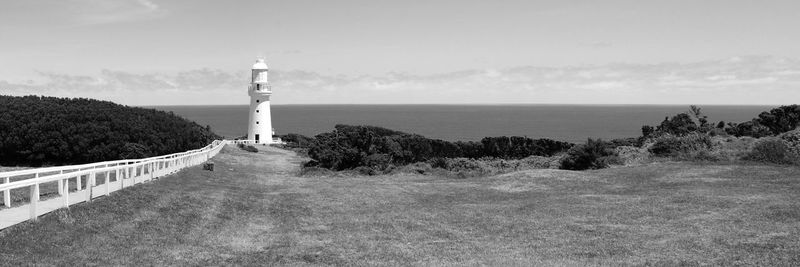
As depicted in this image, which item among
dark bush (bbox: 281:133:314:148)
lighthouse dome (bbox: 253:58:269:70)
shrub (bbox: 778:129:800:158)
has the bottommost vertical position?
dark bush (bbox: 281:133:314:148)

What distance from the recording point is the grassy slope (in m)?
12.5

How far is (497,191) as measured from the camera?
87.0 feet

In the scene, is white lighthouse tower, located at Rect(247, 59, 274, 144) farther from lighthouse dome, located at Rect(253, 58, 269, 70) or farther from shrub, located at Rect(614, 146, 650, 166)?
shrub, located at Rect(614, 146, 650, 166)

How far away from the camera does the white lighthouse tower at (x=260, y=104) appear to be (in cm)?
7688

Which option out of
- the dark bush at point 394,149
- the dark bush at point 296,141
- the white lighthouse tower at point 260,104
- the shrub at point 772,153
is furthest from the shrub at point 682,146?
the white lighthouse tower at point 260,104

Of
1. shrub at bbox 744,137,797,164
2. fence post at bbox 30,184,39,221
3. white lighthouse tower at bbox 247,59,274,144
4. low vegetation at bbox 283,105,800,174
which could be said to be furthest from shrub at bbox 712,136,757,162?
white lighthouse tower at bbox 247,59,274,144

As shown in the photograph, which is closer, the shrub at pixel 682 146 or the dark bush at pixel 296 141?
the shrub at pixel 682 146

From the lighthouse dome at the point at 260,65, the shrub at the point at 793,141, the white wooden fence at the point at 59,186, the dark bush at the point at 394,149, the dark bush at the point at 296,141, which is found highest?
the lighthouse dome at the point at 260,65

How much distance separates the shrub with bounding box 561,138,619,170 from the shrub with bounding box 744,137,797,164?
279 inches

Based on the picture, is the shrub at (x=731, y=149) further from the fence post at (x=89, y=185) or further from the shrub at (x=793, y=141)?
the fence post at (x=89, y=185)

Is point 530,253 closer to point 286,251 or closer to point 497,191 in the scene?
point 286,251

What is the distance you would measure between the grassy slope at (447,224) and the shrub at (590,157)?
7.52 metres

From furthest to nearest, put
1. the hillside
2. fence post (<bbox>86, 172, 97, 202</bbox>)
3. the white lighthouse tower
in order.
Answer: the white lighthouse tower, the hillside, fence post (<bbox>86, 172, 97, 202</bbox>)

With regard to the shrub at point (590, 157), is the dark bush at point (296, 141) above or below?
below
